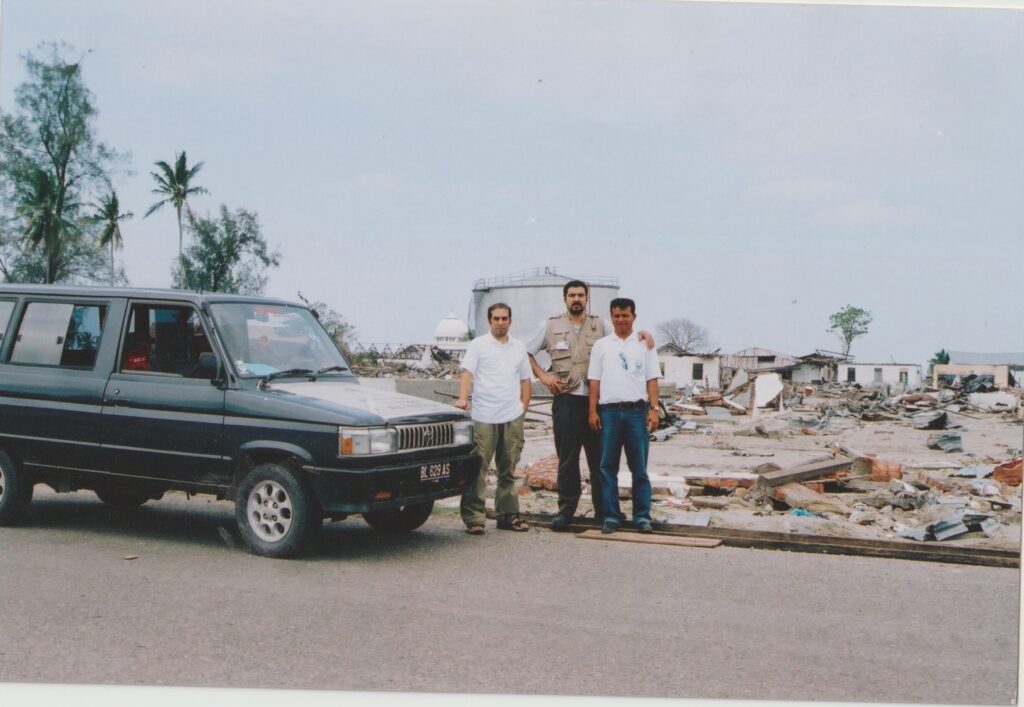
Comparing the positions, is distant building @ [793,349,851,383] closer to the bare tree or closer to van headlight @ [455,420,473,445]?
the bare tree

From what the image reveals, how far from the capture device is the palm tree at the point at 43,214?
1368 inches

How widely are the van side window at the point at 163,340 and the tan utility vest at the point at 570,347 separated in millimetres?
2876

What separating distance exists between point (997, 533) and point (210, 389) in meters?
6.25

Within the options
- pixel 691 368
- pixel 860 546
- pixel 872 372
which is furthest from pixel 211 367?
pixel 872 372

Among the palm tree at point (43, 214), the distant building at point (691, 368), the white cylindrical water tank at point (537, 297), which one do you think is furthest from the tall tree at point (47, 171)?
the distant building at point (691, 368)

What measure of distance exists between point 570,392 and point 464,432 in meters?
1.06

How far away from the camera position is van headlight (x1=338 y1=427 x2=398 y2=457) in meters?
6.49

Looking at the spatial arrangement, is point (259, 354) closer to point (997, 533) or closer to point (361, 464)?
point (361, 464)

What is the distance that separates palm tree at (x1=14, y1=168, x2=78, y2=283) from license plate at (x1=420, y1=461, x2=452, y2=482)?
32605 millimetres

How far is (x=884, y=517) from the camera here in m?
8.88

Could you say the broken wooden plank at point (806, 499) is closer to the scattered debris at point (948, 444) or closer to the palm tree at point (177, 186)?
the scattered debris at point (948, 444)

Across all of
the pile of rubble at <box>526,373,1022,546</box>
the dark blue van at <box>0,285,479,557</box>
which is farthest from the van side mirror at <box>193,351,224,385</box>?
the pile of rubble at <box>526,373,1022,546</box>

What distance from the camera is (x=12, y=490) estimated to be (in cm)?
758

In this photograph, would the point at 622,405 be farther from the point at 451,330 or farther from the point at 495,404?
the point at 451,330
